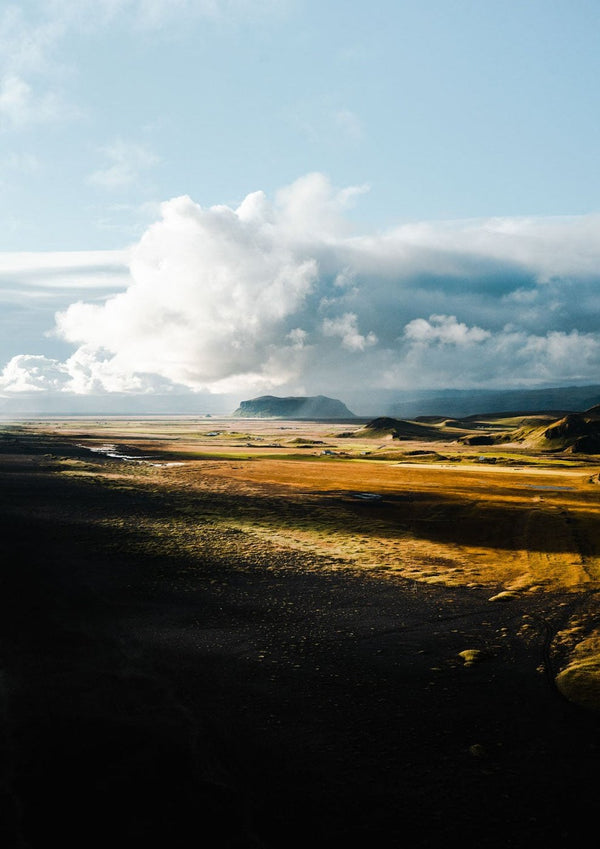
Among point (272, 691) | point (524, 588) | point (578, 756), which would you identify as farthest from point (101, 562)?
point (578, 756)

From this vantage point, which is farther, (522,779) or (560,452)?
(560,452)

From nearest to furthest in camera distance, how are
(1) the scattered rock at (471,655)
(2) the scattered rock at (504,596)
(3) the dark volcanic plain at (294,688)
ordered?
(3) the dark volcanic plain at (294,688) < (1) the scattered rock at (471,655) < (2) the scattered rock at (504,596)

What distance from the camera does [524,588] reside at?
2536 cm

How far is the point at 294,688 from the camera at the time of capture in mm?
15359

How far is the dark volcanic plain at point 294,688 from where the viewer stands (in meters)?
10.5

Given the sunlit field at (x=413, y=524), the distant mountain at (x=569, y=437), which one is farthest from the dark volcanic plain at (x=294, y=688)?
the distant mountain at (x=569, y=437)

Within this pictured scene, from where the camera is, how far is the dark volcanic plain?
1046 cm

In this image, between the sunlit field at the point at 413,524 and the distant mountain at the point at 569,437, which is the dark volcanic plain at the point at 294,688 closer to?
the sunlit field at the point at 413,524

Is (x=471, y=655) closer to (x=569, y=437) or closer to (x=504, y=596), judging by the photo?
(x=504, y=596)

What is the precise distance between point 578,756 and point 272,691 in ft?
26.0

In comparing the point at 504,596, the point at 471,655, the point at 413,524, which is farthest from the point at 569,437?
the point at 471,655

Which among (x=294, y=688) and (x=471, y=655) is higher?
(x=294, y=688)

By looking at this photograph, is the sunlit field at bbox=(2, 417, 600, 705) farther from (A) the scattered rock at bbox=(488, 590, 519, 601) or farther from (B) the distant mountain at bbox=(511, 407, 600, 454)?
(B) the distant mountain at bbox=(511, 407, 600, 454)

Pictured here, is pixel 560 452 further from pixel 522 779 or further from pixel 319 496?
pixel 522 779
